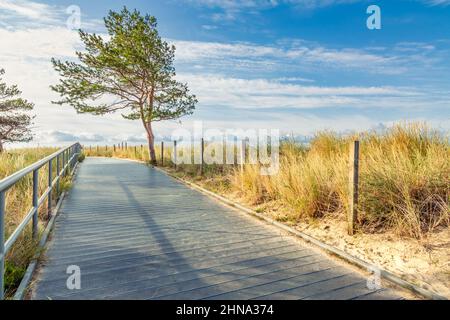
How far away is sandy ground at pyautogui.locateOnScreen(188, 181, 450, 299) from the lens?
3.46 m

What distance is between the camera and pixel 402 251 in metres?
4.12

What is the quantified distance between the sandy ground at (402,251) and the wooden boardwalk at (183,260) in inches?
19.3

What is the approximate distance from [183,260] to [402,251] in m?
2.97

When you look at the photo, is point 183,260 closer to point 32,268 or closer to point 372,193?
point 32,268

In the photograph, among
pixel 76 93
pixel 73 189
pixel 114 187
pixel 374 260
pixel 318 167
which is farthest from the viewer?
pixel 76 93

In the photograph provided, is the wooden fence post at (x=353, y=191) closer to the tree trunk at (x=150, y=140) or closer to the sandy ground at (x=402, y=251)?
the sandy ground at (x=402, y=251)

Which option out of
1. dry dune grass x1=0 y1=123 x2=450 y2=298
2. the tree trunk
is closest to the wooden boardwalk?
dry dune grass x1=0 y1=123 x2=450 y2=298

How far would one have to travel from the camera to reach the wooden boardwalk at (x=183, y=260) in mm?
3139

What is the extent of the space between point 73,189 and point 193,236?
612 centimetres

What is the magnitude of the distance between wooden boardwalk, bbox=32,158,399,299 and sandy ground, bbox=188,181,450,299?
1.61 feet

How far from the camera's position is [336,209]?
5.84 meters

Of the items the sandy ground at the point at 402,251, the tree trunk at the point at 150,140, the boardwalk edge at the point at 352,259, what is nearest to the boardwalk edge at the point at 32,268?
the boardwalk edge at the point at 352,259
